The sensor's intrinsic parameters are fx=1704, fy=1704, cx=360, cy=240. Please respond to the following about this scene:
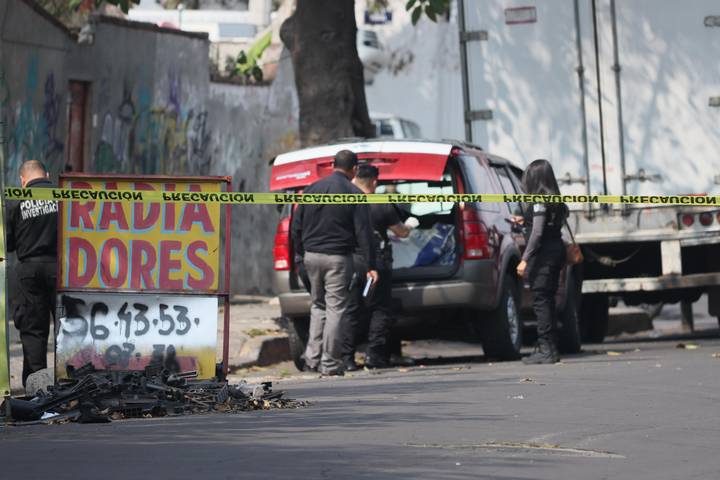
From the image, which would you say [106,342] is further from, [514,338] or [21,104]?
[21,104]

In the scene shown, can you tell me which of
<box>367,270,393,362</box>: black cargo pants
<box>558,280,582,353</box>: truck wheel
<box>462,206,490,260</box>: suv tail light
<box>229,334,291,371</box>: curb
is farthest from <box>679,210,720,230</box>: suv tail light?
<box>229,334,291,371</box>: curb

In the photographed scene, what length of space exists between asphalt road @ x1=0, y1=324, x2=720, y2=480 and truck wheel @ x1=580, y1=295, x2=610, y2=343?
6.51m

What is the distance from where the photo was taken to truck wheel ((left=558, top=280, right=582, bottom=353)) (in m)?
16.0

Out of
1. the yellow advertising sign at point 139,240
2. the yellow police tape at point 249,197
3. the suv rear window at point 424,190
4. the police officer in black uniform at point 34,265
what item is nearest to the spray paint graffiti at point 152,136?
the suv rear window at point 424,190

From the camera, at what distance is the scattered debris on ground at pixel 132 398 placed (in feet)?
30.6

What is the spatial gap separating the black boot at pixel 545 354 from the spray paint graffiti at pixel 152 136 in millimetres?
6710

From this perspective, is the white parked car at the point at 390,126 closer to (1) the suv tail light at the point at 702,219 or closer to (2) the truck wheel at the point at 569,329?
(1) the suv tail light at the point at 702,219

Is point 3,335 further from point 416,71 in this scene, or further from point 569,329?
point 416,71

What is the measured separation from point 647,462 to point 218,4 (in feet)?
107

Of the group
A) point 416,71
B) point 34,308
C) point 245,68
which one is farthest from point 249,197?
point 416,71

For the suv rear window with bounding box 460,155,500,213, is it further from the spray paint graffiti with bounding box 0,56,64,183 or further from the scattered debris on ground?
the spray paint graffiti with bounding box 0,56,64,183

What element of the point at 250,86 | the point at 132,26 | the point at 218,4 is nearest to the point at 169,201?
the point at 132,26

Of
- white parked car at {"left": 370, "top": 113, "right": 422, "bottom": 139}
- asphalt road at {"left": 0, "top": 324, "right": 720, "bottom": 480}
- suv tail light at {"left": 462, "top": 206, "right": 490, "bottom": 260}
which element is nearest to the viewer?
asphalt road at {"left": 0, "top": 324, "right": 720, "bottom": 480}

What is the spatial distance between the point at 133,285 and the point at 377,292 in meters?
3.62
